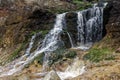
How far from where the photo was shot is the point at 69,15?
23.9 meters

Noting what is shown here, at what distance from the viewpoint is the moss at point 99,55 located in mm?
16144

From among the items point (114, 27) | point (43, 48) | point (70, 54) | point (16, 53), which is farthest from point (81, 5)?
point (70, 54)

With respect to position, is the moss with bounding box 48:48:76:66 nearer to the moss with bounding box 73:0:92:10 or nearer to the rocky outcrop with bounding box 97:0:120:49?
the rocky outcrop with bounding box 97:0:120:49

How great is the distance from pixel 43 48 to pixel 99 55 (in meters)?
5.48

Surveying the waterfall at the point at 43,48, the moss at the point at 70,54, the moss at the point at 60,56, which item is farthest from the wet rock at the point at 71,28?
the moss at the point at 70,54

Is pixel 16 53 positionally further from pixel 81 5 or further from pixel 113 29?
pixel 81 5

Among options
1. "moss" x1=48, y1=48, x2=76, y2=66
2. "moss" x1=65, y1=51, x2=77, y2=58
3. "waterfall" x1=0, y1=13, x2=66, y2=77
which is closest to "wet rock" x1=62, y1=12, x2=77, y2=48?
"waterfall" x1=0, y1=13, x2=66, y2=77

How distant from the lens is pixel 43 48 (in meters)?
A: 21.2

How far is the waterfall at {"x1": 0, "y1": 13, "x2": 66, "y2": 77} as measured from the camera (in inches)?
732

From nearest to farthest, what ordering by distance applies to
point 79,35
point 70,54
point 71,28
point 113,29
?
point 70,54
point 113,29
point 79,35
point 71,28

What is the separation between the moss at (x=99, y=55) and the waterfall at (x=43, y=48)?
3167 millimetres

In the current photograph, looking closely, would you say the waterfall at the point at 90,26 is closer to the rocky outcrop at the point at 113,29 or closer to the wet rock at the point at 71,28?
the wet rock at the point at 71,28

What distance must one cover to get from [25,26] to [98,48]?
8160mm

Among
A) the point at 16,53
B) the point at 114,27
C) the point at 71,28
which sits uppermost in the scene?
the point at 114,27
